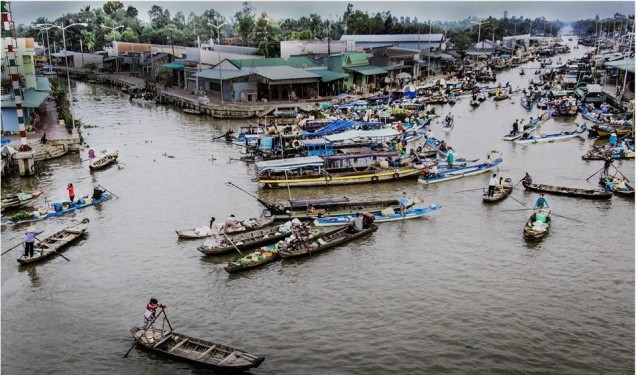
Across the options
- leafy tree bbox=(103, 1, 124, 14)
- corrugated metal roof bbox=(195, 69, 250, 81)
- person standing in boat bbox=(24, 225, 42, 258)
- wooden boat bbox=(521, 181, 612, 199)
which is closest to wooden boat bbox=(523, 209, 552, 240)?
wooden boat bbox=(521, 181, 612, 199)

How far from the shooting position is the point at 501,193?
83.5 ft

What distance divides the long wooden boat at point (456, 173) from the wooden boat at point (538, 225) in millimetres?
6937

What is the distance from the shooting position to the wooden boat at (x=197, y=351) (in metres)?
12.8

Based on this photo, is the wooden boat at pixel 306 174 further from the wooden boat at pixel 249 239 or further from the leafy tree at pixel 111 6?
the leafy tree at pixel 111 6

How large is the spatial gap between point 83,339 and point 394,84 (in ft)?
187

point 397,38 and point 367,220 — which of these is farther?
point 397,38

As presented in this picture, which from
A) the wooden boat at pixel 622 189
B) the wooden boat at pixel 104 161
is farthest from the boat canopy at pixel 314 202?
the wooden boat at pixel 104 161

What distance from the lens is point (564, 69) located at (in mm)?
77125

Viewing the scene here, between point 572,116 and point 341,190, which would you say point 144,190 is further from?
point 572,116

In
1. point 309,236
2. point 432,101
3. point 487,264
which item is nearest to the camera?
point 487,264

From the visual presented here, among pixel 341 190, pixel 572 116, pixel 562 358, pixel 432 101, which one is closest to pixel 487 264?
pixel 562 358

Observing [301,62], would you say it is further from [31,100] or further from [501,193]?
[501,193]

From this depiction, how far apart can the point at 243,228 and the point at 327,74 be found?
126 feet

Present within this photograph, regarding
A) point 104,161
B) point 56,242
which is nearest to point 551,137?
point 104,161
